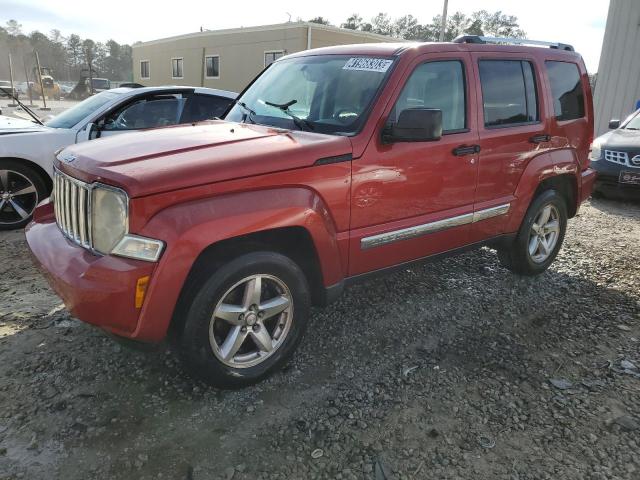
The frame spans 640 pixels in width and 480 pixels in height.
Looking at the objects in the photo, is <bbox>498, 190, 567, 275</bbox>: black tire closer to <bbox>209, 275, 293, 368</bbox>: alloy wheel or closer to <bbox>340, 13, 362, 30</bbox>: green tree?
<bbox>209, 275, 293, 368</bbox>: alloy wheel

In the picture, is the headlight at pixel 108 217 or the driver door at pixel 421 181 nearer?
the headlight at pixel 108 217

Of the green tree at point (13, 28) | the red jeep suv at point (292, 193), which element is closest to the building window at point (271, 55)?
the red jeep suv at point (292, 193)

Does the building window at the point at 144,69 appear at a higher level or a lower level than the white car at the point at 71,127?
higher

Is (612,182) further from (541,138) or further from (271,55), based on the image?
(271,55)

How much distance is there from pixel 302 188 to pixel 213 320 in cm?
87

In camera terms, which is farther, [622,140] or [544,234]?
[622,140]

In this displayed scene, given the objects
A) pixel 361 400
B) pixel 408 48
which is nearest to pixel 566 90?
pixel 408 48

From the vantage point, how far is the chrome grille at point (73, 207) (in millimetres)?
2523

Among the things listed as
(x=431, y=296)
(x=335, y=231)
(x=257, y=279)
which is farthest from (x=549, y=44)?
(x=257, y=279)

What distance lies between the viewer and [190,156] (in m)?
2.58

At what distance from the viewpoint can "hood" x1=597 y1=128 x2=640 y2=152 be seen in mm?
7656

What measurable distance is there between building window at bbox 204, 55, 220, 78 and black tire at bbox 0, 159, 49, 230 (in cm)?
2163

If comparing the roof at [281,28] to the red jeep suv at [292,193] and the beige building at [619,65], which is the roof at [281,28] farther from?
the red jeep suv at [292,193]

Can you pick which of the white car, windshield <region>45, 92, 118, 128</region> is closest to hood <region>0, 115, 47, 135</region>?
the white car
